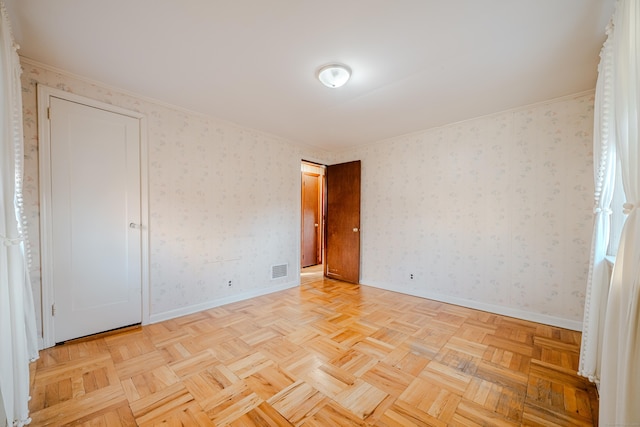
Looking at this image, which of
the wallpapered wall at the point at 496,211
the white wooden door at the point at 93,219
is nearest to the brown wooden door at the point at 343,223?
the wallpapered wall at the point at 496,211

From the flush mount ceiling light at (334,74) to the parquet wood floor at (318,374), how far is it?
93.2 inches

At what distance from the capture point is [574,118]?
2619 mm

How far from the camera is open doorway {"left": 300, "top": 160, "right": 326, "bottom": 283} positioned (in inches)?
229

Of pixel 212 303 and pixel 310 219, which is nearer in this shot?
pixel 212 303

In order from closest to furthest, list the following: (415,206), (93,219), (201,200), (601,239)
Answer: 1. (601,239)
2. (93,219)
3. (201,200)
4. (415,206)

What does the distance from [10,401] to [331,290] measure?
3.31 m

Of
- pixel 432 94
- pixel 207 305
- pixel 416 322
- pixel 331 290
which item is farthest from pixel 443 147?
pixel 207 305

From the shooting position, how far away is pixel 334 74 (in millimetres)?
2107

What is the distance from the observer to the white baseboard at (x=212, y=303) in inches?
111

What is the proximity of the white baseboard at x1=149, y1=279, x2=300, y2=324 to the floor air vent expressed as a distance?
159 mm

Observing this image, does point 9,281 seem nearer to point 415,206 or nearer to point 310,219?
point 415,206

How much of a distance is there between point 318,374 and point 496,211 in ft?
9.18

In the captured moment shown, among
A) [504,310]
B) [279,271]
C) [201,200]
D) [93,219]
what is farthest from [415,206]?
[93,219]

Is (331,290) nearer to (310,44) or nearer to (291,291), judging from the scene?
(291,291)
